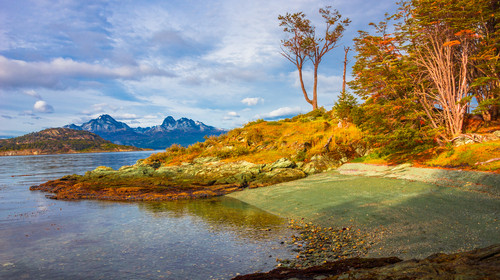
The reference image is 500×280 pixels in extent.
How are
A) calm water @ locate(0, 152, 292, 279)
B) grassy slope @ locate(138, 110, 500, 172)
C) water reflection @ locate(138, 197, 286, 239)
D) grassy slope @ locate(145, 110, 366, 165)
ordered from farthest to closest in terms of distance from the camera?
1. grassy slope @ locate(145, 110, 366, 165)
2. grassy slope @ locate(138, 110, 500, 172)
3. water reflection @ locate(138, 197, 286, 239)
4. calm water @ locate(0, 152, 292, 279)

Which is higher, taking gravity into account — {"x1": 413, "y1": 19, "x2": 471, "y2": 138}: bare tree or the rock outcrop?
{"x1": 413, "y1": 19, "x2": 471, "y2": 138}: bare tree

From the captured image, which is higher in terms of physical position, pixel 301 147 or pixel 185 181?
pixel 301 147

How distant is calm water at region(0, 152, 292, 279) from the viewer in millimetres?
7379

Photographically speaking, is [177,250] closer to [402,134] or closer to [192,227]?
[192,227]

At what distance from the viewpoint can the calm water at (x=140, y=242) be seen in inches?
291

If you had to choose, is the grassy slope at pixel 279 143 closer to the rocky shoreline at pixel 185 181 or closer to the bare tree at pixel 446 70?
the rocky shoreline at pixel 185 181

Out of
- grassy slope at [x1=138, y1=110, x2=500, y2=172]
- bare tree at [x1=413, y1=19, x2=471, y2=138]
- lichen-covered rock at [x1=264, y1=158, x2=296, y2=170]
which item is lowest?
lichen-covered rock at [x1=264, y1=158, x2=296, y2=170]

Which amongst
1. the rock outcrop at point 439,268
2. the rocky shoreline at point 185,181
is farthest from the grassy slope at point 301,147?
the rock outcrop at point 439,268

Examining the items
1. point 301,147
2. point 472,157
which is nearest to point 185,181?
point 301,147

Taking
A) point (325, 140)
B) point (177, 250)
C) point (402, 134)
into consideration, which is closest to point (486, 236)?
point (177, 250)

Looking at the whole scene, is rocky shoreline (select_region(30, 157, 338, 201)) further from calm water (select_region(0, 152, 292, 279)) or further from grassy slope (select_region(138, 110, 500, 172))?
calm water (select_region(0, 152, 292, 279))

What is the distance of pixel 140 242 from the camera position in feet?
32.2

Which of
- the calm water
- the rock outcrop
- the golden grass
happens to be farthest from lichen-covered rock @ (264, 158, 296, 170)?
the rock outcrop

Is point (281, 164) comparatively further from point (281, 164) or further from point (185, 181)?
point (185, 181)
